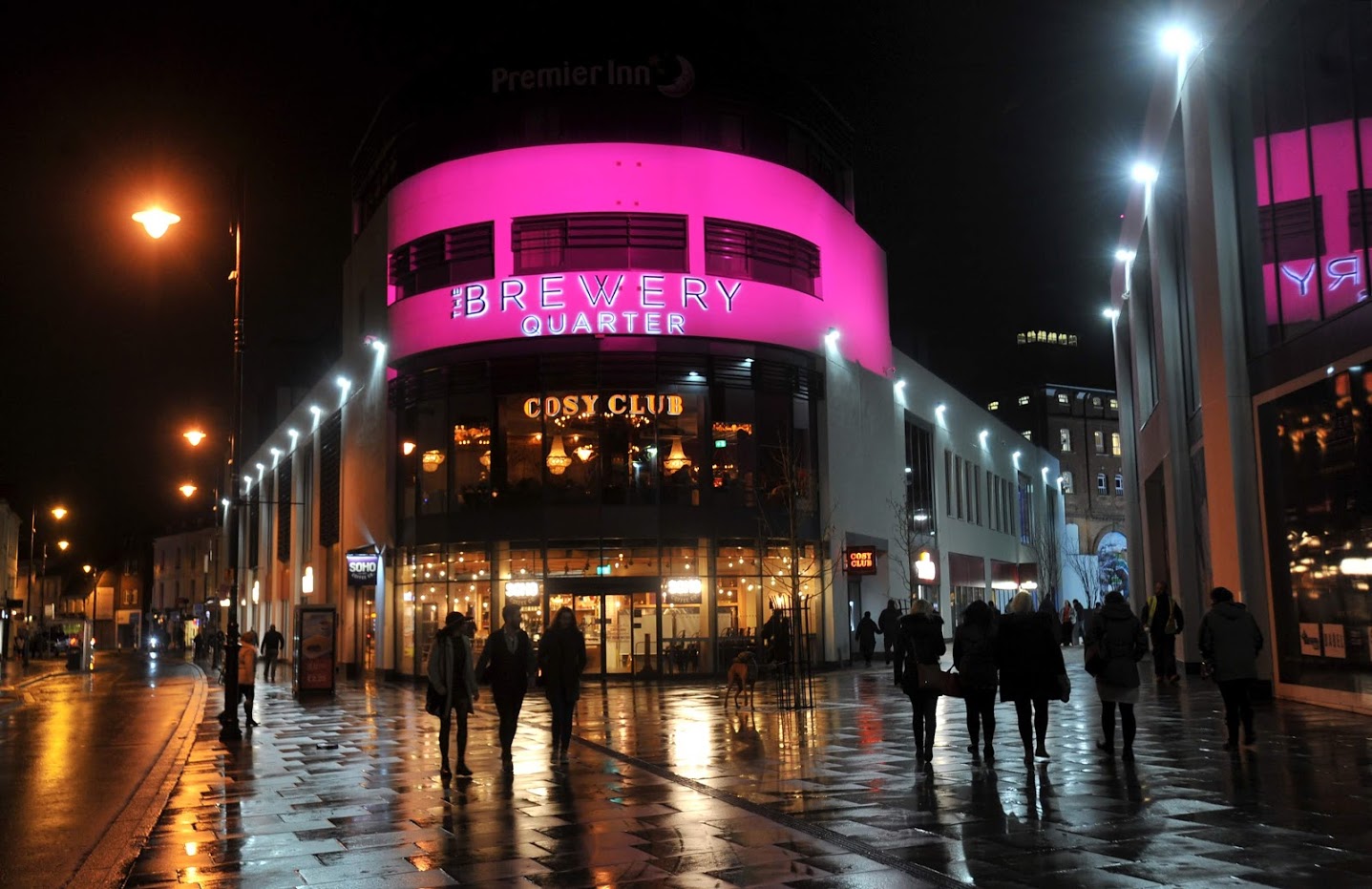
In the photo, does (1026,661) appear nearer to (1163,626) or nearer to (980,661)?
(980,661)

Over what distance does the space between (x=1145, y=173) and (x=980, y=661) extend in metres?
20.9

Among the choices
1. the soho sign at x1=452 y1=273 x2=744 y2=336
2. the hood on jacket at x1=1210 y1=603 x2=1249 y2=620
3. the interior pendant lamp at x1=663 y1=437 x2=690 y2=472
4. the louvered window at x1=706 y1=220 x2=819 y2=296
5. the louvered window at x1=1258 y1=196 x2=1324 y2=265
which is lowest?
the hood on jacket at x1=1210 y1=603 x2=1249 y2=620

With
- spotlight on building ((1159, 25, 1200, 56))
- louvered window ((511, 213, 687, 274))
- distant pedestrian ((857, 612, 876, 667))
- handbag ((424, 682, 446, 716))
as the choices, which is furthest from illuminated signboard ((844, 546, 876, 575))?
handbag ((424, 682, 446, 716))

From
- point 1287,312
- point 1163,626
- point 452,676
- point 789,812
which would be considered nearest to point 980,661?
point 789,812

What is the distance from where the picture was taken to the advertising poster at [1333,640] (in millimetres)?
18750

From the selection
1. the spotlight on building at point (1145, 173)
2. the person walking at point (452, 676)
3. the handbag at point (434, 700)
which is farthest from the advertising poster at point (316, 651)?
the spotlight on building at point (1145, 173)

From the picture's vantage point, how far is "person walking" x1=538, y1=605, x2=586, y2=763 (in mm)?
16031

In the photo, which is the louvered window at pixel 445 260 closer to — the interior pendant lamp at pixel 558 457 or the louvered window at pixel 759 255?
the interior pendant lamp at pixel 558 457

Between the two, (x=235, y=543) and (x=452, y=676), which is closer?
(x=452, y=676)

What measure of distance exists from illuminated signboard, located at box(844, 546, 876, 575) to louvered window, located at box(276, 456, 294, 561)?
31.7 m

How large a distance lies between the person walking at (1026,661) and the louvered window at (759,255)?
22.1 m

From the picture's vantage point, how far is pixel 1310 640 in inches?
783

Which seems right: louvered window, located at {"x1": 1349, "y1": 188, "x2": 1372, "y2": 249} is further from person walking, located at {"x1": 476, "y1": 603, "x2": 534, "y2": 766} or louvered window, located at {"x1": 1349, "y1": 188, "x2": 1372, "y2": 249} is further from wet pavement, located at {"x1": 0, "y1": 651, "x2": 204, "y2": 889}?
wet pavement, located at {"x1": 0, "y1": 651, "x2": 204, "y2": 889}

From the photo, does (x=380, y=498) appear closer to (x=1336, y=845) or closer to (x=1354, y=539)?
(x=1354, y=539)
